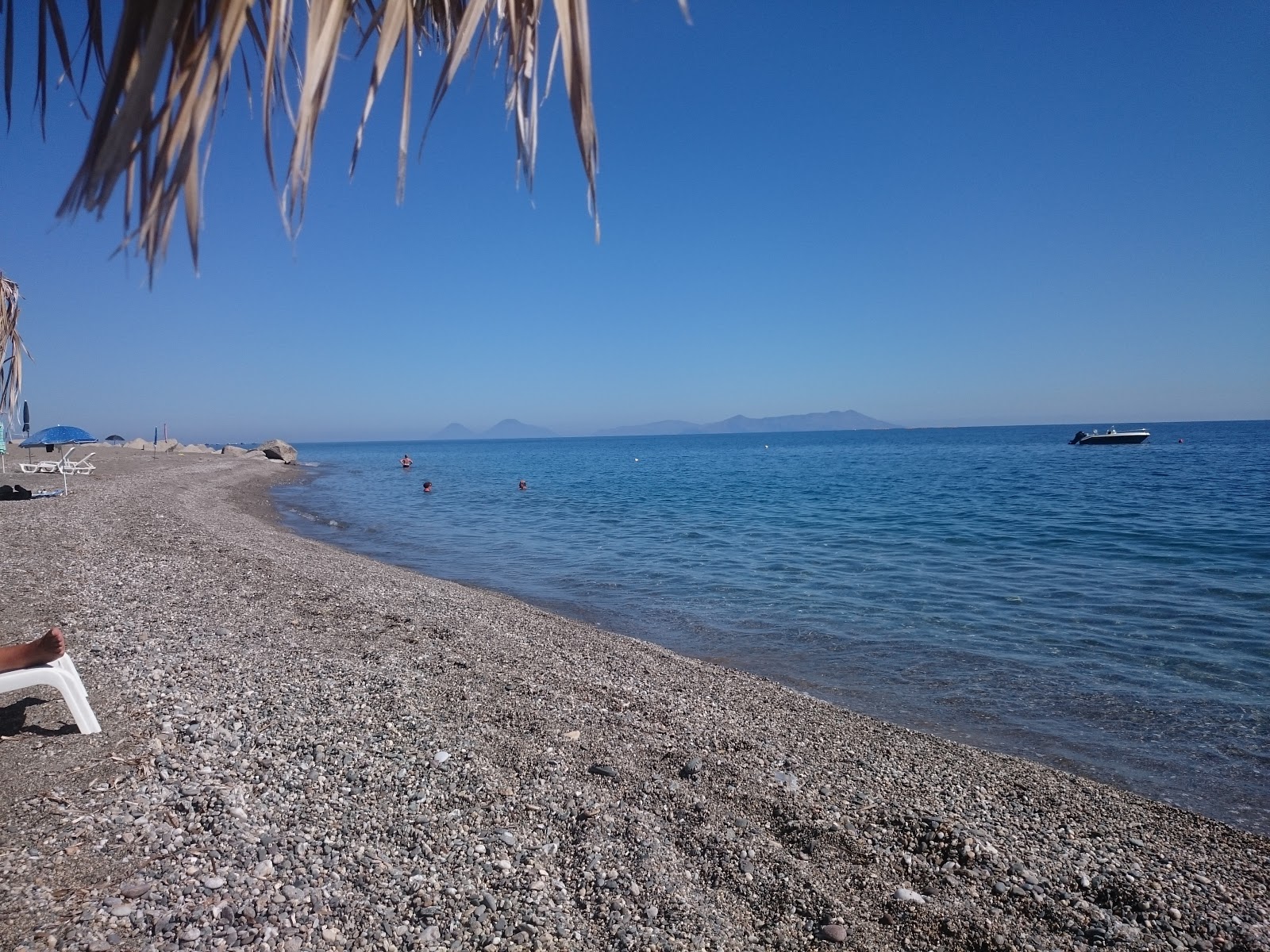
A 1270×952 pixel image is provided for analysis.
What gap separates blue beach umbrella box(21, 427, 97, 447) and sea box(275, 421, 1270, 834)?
999cm

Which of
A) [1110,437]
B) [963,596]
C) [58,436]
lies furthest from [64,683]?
[1110,437]

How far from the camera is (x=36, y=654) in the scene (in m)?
5.23

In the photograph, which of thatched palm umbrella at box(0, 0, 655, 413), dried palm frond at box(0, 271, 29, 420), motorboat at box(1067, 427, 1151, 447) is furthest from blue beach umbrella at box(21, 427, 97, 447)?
motorboat at box(1067, 427, 1151, 447)

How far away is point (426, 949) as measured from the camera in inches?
A: 134

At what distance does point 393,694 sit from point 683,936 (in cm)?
400

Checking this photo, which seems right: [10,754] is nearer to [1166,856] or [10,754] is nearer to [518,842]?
[518,842]

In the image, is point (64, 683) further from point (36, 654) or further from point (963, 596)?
point (963, 596)

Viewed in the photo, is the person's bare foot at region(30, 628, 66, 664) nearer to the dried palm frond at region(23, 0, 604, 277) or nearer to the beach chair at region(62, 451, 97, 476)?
the dried palm frond at region(23, 0, 604, 277)

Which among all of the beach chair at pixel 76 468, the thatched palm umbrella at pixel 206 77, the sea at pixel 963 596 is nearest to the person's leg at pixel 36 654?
the thatched palm umbrella at pixel 206 77

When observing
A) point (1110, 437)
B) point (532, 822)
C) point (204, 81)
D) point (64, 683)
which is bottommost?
point (532, 822)

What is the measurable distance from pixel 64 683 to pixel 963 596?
13.6 metres

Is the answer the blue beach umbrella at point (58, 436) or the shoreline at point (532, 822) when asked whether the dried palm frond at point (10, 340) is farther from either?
the blue beach umbrella at point (58, 436)

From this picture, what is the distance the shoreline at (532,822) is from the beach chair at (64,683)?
0.18 metres

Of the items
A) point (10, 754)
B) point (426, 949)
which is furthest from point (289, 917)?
point (10, 754)
